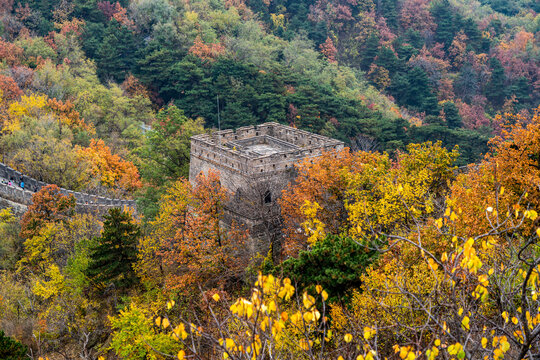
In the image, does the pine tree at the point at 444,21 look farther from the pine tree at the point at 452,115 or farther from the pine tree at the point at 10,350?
the pine tree at the point at 10,350

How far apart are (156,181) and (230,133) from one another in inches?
296

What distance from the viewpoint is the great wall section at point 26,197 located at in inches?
1156

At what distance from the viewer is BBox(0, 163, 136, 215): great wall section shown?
2938 centimetres

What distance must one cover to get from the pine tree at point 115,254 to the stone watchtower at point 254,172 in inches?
161

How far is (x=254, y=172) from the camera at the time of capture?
21.1 metres

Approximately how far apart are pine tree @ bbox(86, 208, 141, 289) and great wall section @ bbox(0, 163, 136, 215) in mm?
7553

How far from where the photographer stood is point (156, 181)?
97.5ft

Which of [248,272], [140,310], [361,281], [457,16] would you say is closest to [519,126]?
[361,281]

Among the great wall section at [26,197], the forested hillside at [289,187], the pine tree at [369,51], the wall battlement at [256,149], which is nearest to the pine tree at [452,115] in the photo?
the forested hillside at [289,187]

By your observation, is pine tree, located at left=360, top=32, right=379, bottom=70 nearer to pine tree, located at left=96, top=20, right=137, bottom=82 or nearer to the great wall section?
pine tree, located at left=96, top=20, right=137, bottom=82

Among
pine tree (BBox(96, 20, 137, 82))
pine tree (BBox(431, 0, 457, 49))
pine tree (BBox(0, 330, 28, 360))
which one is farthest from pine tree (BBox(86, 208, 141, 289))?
pine tree (BBox(431, 0, 457, 49))

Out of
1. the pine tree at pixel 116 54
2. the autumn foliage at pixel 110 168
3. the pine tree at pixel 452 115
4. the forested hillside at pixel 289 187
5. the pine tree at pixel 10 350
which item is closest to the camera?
the forested hillside at pixel 289 187

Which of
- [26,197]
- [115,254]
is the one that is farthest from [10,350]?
[26,197]

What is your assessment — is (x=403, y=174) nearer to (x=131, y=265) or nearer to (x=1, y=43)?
(x=131, y=265)
